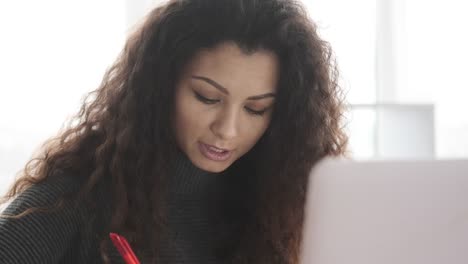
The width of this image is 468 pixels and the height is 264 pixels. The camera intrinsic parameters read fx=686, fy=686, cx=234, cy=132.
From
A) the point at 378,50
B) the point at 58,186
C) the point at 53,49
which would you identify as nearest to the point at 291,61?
the point at 58,186

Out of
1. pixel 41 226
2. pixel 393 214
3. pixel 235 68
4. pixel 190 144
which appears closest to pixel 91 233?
pixel 41 226

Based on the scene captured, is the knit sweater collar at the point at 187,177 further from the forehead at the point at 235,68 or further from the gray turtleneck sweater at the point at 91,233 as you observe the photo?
the forehead at the point at 235,68

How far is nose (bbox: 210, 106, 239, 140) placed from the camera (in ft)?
3.07

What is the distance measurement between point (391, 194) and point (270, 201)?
1.43 ft

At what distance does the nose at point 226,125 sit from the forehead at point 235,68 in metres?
0.04

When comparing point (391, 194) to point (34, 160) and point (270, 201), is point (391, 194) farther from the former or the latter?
point (34, 160)

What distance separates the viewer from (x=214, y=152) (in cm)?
98

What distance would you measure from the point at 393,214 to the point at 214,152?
0.42 m

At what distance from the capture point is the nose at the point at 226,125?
94cm

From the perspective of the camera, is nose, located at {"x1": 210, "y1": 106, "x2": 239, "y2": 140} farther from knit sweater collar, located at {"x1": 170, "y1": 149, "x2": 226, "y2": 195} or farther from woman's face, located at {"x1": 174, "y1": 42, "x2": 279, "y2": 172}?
knit sweater collar, located at {"x1": 170, "y1": 149, "x2": 226, "y2": 195}

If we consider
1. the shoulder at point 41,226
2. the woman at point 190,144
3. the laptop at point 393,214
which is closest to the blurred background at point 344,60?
the woman at point 190,144

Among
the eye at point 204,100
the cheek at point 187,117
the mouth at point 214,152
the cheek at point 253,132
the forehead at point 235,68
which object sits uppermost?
the forehead at point 235,68

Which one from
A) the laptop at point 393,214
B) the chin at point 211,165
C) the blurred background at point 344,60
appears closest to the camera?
the laptop at point 393,214

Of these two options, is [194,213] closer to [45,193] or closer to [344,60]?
[45,193]
